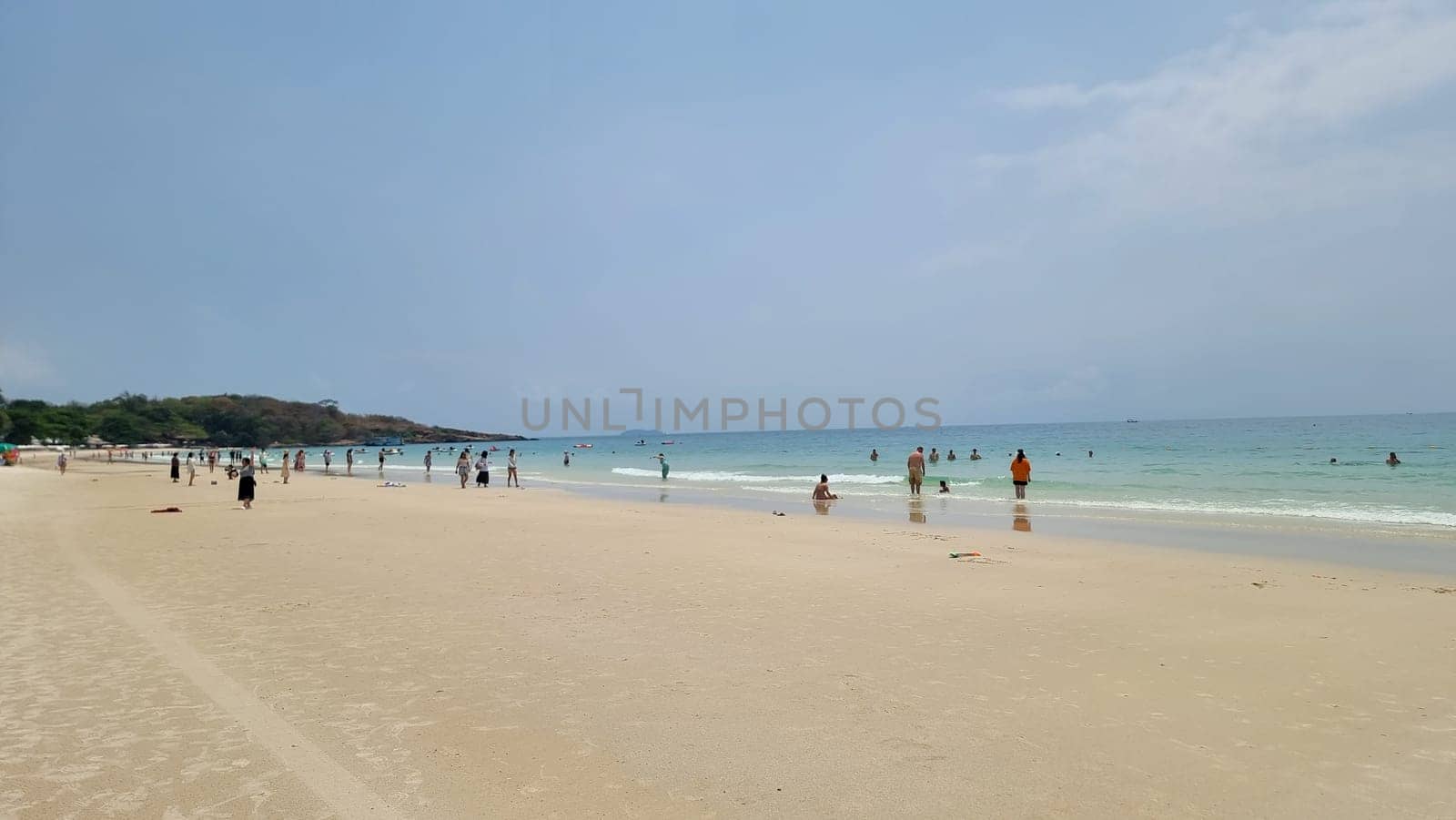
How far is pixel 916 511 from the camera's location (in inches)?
856

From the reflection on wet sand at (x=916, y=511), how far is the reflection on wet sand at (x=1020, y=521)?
2.08 meters

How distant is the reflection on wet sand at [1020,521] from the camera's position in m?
17.1

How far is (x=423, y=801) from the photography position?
3.88 metres

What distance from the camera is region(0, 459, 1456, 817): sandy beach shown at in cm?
404

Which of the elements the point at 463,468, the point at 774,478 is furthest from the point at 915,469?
the point at 463,468

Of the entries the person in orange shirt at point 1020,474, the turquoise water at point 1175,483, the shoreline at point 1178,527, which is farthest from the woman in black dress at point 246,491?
the person in orange shirt at point 1020,474

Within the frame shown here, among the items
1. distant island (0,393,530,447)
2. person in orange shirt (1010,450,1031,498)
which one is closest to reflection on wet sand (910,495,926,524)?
person in orange shirt (1010,450,1031,498)

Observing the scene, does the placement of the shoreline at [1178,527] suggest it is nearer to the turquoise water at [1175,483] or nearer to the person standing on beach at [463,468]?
Answer: the turquoise water at [1175,483]

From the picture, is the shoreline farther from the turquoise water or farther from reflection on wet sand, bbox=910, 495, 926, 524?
the turquoise water

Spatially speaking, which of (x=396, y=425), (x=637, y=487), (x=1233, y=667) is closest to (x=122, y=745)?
(x=1233, y=667)

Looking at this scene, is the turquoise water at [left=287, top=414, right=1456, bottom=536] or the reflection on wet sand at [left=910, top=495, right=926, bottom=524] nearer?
the reflection on wet sand at [left=910, top=495, right=926, bottom=524]

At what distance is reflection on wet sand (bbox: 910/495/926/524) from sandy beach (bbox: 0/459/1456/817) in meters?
7.36

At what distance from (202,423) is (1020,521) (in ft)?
490

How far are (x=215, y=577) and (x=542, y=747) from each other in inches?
310
